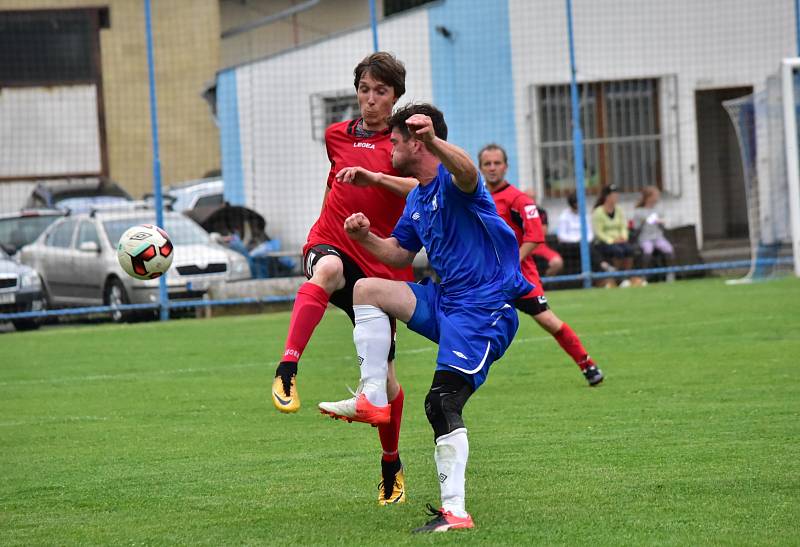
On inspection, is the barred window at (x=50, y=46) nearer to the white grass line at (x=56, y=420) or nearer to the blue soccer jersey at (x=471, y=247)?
the white grass line at (x=56, y=420)

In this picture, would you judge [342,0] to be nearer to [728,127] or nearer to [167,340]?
[728,127]

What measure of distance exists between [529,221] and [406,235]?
16.2 feet

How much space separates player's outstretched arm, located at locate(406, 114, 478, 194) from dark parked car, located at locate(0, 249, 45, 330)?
44.5ft

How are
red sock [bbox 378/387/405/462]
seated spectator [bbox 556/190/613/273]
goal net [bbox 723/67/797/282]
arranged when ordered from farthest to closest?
seated spectator [bbox 556/190/613/273], goal net [bbox 723/67/797/282], red sock [bbox 378/387/405/462]

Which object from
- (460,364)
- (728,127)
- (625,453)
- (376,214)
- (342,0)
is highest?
(342,0)

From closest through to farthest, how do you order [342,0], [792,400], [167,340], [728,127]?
[792,400], [167,340], [728,127], [342,0]

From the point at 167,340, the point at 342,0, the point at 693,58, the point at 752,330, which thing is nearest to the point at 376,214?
the point at 752,330

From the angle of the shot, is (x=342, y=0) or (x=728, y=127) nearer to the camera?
(x=728, y=127)

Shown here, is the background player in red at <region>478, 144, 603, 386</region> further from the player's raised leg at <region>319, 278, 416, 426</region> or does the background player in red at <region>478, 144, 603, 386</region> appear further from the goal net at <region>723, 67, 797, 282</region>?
the goal net at <region>723, 67, 797, 282</region>

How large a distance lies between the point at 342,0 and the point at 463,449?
2900 centimetres

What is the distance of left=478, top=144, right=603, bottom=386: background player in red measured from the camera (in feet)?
32.8

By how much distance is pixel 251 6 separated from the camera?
34.4m

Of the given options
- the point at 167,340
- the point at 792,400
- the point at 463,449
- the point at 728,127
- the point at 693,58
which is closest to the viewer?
the point at 463,449

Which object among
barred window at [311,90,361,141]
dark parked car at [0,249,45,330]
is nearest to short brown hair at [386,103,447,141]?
dark parked car at [0,249,45,330]
